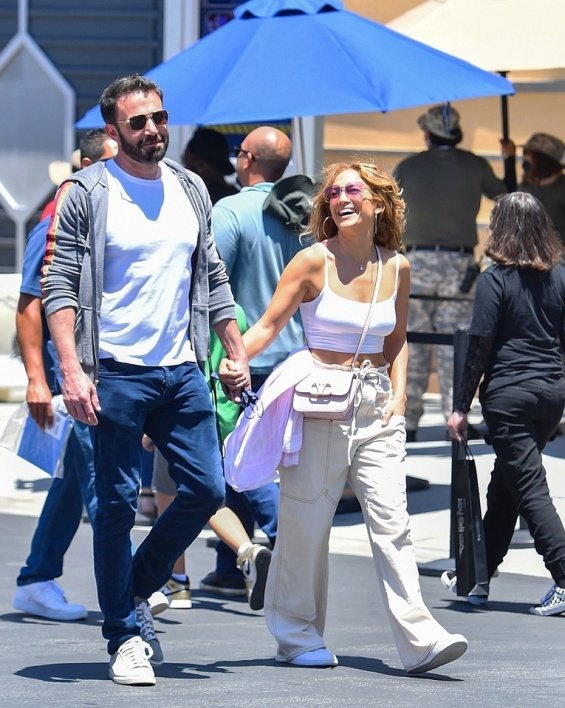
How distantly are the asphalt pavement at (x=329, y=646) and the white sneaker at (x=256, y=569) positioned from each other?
0.14 metres

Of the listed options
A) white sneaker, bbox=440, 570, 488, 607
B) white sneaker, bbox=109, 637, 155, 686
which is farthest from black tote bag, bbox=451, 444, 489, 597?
white sneaker, bbox=109, 637, 155, 686

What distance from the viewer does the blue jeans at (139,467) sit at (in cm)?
541

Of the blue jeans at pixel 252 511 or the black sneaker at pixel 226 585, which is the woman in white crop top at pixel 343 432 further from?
the black sneaker at pixel 226 585

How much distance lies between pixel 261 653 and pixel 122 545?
84cm

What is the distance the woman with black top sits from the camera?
6867 mm

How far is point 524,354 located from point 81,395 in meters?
2.31

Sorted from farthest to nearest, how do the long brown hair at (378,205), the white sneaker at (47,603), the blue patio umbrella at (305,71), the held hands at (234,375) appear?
the blue patio umbrella at (305,71) → the white sneaker at (47,603) → the long brown hair at (378,205) → the held hands at (234,375)

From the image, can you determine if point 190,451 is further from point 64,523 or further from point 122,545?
point 64,523

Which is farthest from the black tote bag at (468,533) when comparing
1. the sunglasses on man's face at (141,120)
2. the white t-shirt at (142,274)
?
the sunglasses on man's face at (141,120)

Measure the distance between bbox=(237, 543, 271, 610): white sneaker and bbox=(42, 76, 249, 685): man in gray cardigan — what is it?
0.78 meters

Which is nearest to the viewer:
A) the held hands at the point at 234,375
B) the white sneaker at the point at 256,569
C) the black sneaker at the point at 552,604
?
the held hands at the point at 234,375

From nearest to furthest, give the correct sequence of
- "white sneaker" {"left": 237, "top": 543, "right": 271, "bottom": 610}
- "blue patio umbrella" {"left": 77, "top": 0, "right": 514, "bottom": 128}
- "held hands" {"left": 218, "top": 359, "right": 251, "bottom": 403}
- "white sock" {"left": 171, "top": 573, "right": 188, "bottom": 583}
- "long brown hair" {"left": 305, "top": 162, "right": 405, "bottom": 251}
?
"held hands" {"left": 218, "top": 359, "right": 251, "bottom": 403}
"long brown hair" {"left": 305, "top": 162, "right": 405, "bottom": 251}
"white sneaker" {"left": 237, "top": 543, "right": 271, "bottom": 610}
"white sock" {"left": 171, "top": 573, "right": 188, "bottom": 583}
"blue patio umbrella" {"left": 77, "top": 0, "right": 514, "bottom": 128}

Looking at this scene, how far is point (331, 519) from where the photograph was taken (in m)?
5.77

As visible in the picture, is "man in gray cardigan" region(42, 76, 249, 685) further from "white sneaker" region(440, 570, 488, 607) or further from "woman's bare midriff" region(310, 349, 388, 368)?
"white sneaker" region(440, 570, 488, 607)
